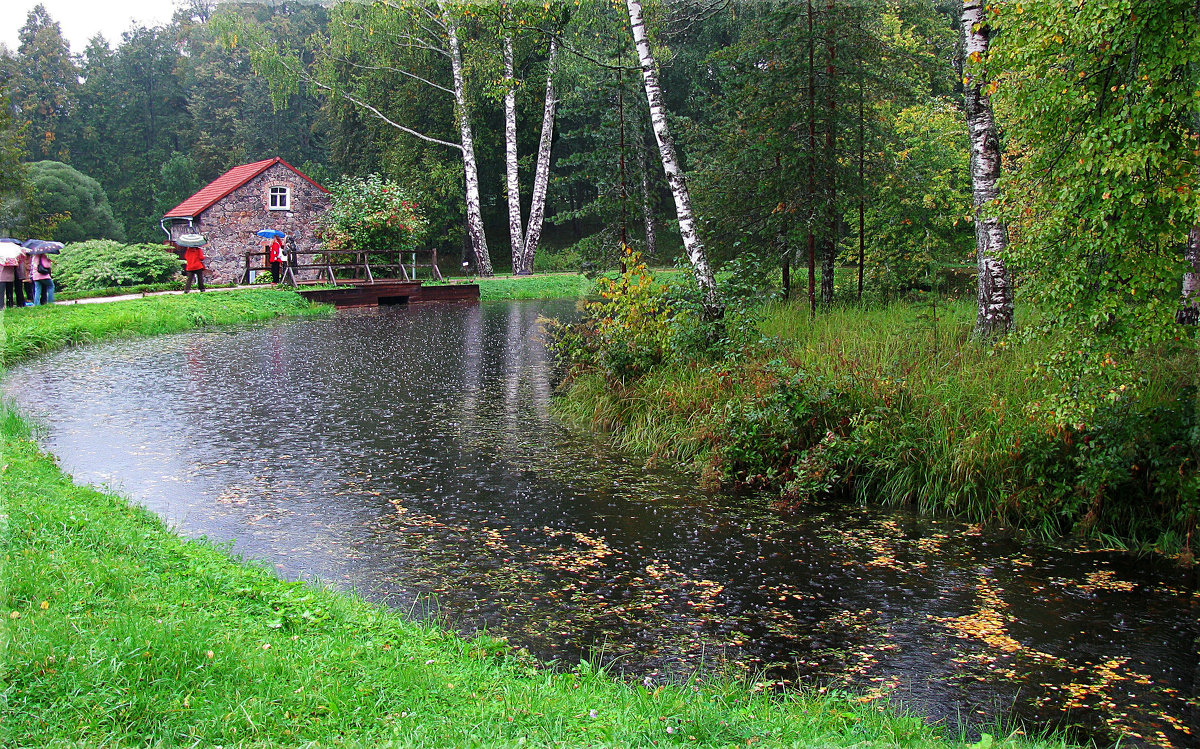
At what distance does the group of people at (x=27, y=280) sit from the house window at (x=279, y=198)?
1585cm

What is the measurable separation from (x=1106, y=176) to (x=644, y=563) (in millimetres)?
4189

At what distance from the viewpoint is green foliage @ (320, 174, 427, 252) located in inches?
1257

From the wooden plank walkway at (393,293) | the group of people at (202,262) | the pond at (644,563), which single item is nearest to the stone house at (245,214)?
the group of people at (202,262)

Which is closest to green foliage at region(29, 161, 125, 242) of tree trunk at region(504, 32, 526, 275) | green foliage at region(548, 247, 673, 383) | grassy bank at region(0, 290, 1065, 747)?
tree trunk at region(504, 32, 526, 275)

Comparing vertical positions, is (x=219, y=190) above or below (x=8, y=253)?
above

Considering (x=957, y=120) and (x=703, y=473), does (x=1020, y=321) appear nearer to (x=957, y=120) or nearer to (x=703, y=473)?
(x=703, y=473)

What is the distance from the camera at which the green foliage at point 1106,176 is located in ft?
19.0

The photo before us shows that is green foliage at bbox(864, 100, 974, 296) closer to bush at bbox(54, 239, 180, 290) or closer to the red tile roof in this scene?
bush at bbox(54, 239, 180, 290)

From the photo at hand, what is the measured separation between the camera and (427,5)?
3084 cm

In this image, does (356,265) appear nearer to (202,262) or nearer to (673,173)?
(202,262)

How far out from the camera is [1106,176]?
20.2 feet

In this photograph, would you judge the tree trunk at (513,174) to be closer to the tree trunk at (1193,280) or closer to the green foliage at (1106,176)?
the tree trunk at (1193,280)

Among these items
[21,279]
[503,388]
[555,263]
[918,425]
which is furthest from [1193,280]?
[555,263]

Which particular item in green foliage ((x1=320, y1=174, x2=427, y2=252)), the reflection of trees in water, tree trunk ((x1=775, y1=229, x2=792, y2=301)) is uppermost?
green foliage ((x1=320, y1=174, x2=427, y2=252))
